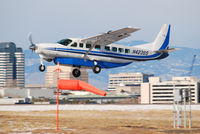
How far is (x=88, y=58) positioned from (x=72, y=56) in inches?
73.2

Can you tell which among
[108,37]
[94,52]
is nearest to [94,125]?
[94,52]

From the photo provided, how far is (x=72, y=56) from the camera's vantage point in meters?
43.3

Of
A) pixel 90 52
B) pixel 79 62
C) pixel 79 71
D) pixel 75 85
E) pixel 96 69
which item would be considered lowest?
pixel 75 85

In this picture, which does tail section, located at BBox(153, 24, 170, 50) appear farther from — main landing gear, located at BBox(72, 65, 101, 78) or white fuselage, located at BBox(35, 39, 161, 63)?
main landing gear, located at BBox(72, 65, 101, 78)

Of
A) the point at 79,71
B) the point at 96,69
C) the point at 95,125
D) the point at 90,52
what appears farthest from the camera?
the point at 95,125

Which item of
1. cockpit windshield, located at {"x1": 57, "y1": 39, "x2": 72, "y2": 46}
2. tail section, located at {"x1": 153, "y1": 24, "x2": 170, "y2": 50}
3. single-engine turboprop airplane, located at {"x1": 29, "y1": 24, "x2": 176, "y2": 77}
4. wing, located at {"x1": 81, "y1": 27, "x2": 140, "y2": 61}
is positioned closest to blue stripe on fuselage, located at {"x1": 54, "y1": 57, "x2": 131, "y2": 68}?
single-engine turboprop airplane, located at {"x1": 29, "y1": 24, "x2": 176, "y2": 77}

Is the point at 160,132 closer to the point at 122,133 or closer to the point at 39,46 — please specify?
the point at 122,133

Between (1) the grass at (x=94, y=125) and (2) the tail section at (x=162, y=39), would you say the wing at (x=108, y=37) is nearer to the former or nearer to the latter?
(2) the tail section at (x=162, y=39)

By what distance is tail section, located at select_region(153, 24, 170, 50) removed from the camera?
51.5m

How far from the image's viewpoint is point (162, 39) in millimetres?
51750

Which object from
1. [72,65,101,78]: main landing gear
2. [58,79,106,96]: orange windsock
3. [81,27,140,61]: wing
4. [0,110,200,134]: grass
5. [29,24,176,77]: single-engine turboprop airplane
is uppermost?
[81,27,140,61]: wing

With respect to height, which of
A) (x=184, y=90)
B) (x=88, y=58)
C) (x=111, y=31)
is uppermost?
(x=111, y=31)

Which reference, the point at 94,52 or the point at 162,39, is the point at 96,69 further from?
the point at 162,39

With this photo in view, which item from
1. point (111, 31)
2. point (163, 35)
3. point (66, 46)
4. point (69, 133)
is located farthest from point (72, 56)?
point (163, 35)
